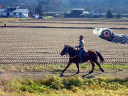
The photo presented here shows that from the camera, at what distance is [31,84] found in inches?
328

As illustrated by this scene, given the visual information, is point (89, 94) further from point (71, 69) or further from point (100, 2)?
point (100, 2)

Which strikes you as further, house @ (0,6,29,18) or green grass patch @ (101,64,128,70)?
house @ (0,6,29,18)

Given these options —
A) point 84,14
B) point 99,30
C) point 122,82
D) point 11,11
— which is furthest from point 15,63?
point 84,14

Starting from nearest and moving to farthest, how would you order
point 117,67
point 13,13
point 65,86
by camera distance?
point 65,86
point 117,67
point 13,13

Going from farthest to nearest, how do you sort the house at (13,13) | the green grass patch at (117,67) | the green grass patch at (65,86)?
the house at (13,13) → the green grass patch at (117,67) → the green grass patch at (65,86)

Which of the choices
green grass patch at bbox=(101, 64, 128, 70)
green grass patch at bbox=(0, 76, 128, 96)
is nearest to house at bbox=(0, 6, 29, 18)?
green grass patch at bbox=(101, 64, 128, 70)

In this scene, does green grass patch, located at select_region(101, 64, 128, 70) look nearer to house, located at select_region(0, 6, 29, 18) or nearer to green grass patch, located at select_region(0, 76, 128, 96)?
green grass patch, located at select_region(0, 76, 128, 96)

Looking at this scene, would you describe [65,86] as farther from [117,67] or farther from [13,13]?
[13,13]

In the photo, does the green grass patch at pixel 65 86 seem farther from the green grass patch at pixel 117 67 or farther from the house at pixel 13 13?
the house at pixel 13 13

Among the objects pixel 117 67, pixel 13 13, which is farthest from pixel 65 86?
pixel 13 13

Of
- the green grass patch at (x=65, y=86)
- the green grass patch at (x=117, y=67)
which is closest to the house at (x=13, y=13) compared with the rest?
the green grass patch at (x=117, y=67)

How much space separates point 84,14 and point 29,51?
70.0 metres

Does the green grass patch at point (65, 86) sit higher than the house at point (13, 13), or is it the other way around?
the house at point (13, 13)

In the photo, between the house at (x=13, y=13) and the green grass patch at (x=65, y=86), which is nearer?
the green grass patch at (x=65, y=86)
